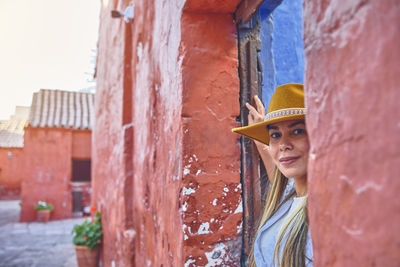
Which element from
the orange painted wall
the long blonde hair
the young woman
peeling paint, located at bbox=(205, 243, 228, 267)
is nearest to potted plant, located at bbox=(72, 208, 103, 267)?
peeling paint, located at bbox=(205, 243, 228, 267)

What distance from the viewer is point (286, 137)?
1133 millimetres

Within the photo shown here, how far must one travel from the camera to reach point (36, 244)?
700cm

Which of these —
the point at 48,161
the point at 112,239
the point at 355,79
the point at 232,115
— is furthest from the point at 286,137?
the point at 48,161

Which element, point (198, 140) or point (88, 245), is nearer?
point (198, 140)

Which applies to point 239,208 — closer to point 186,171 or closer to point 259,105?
point 186,171

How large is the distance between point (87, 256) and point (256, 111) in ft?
13.9

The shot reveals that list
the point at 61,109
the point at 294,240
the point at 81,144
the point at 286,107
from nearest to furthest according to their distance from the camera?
1. the point at 294,240
2. the point at 286,107
3. the point at 81,144
4. the point at 61,109

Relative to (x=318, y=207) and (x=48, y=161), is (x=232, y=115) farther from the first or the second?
(x=48, y=161)

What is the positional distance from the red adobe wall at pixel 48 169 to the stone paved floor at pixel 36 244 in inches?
28.2

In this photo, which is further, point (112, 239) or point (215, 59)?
point (112, 239)

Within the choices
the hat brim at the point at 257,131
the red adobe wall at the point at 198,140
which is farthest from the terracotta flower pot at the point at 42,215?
the hat brim at the point at 257,131

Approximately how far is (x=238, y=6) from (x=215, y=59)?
269 millimetres

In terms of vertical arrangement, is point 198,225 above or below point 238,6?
below

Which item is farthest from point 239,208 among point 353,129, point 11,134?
point 11,134
